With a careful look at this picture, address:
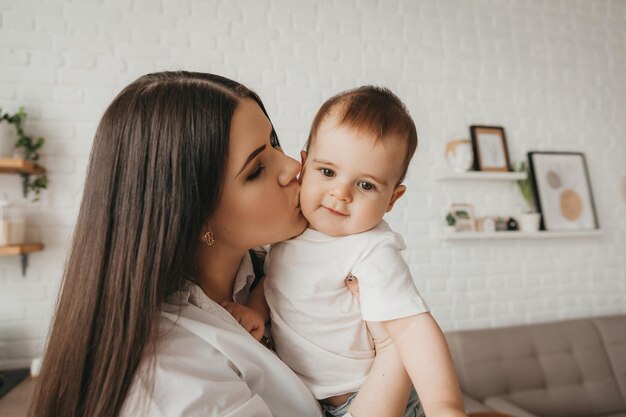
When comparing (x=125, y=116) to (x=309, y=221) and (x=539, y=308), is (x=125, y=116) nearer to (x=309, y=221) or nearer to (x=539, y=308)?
(x=309, y=221)

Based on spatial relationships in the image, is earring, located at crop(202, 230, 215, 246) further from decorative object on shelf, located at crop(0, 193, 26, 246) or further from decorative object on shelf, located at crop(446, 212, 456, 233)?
decorative object on shelf, located at crop(446, 212, 456, 233)

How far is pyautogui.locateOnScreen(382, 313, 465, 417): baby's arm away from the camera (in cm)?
75

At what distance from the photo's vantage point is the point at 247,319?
1.04 m

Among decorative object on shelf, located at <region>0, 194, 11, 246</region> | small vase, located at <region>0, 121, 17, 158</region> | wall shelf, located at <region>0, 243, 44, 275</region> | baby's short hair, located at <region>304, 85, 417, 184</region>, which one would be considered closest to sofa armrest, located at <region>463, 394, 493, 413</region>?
baby's short hair, located at <region>304, 85, 417, 184</region>

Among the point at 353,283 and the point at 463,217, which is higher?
the point at 353,283

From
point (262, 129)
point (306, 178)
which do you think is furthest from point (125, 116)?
point (306, 178)

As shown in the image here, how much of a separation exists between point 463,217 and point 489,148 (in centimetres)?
64

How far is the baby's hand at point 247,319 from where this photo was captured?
1029 millimetres

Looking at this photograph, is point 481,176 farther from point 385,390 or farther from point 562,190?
point 385,390

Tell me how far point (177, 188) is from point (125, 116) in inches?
7.7

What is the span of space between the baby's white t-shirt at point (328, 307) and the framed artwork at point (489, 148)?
2.48 metres

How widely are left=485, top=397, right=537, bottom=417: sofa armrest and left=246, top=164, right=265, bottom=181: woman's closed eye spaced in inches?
89.8

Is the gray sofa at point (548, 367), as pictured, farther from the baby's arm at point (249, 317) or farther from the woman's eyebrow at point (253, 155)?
the woman's eyebrow at point (253, 155)

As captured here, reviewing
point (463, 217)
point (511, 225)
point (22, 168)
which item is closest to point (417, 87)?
point (463, 217)
